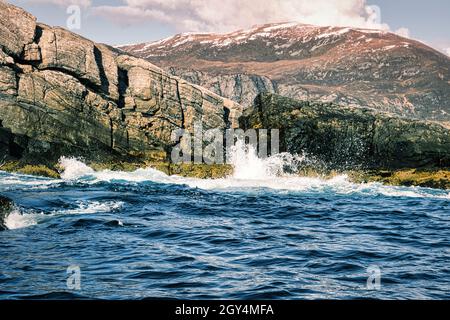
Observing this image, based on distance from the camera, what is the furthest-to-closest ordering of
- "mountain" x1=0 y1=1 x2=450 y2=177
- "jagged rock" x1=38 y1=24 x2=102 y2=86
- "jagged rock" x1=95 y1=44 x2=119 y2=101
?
1. "jagged rock" x1=95 y1=44 x2=119 y2=101
2. "jagged rock" x1=38 y1=24 x2=102 y2=86
3. "mountain" x1=0 y1=1 x2=450 y2=177

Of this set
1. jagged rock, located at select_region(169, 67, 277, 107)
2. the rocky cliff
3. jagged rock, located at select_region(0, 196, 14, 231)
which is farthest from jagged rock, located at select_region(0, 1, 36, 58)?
jagged rock, located at select_region(169, 67, 277, 107)

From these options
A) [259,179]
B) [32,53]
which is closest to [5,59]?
[32,53]

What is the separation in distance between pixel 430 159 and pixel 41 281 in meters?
27.7

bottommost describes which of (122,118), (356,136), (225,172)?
(225,172)

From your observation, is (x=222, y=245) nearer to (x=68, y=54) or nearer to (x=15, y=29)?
(x=68, y=54)

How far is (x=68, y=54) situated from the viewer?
4278 centimetres

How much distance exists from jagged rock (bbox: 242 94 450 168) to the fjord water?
6.26 m

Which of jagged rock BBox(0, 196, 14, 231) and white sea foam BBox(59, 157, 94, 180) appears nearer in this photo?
jagged rock BBox(0, 196, 14, 231)

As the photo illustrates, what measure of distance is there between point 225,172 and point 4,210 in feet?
67.5

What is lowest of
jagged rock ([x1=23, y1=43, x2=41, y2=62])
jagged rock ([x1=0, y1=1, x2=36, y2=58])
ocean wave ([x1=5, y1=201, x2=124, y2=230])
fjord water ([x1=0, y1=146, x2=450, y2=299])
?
fjord water ([x1=0, y1=146, x2=450, y2=299])

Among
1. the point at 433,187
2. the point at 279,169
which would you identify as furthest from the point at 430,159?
the point at 279,169

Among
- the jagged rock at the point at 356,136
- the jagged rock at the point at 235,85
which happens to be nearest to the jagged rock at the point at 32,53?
the jagged rock at the point at 356,136

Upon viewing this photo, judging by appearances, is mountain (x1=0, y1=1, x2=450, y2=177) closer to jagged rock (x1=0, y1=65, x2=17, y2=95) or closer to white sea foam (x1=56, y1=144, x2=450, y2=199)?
jagged rock (x1=0, y1=65, x2=17, y2=95)

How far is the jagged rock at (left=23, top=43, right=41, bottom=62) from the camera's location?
4066 centimetres
